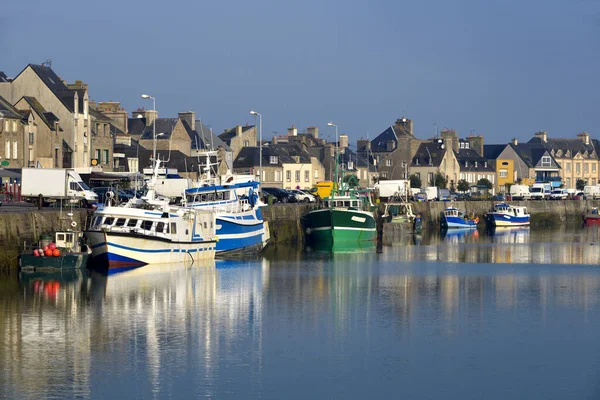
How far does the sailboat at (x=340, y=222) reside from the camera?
6812 cm

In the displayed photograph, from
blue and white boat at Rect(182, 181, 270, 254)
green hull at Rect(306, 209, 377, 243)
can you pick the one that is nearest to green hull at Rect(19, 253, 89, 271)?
blue and white boat at Rect(182, 181, 270, 254)

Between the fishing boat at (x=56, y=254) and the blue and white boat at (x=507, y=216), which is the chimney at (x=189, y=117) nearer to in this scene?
the blue and white boat at (x=507, y=216)

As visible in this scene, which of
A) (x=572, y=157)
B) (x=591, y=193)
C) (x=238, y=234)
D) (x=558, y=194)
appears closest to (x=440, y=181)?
(x=558, y=194)

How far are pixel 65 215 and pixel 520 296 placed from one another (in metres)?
21.5

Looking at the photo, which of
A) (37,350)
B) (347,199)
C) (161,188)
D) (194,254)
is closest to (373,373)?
(37,350)

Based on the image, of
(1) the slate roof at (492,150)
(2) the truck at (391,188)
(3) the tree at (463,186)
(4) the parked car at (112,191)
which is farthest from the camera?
(1) the slate roof at (492,150)

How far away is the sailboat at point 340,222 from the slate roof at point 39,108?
20.4 meters

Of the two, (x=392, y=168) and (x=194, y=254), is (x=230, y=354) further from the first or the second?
(x=392, y=168)

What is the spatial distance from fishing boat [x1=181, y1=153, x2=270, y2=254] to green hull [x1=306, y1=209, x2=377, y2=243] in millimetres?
8878

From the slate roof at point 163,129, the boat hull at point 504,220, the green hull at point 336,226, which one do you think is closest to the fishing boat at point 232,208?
the green hull at point 336,226

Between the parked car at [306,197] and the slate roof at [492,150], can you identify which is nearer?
the parked car at [306,197]

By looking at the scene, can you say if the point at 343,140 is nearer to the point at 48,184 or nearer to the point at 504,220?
the point at 504,220

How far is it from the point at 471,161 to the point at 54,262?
91.9 m

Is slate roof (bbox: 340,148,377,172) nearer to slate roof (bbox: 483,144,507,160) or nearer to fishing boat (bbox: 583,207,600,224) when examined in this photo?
slate roof (bbox: 483,144,507,160)
